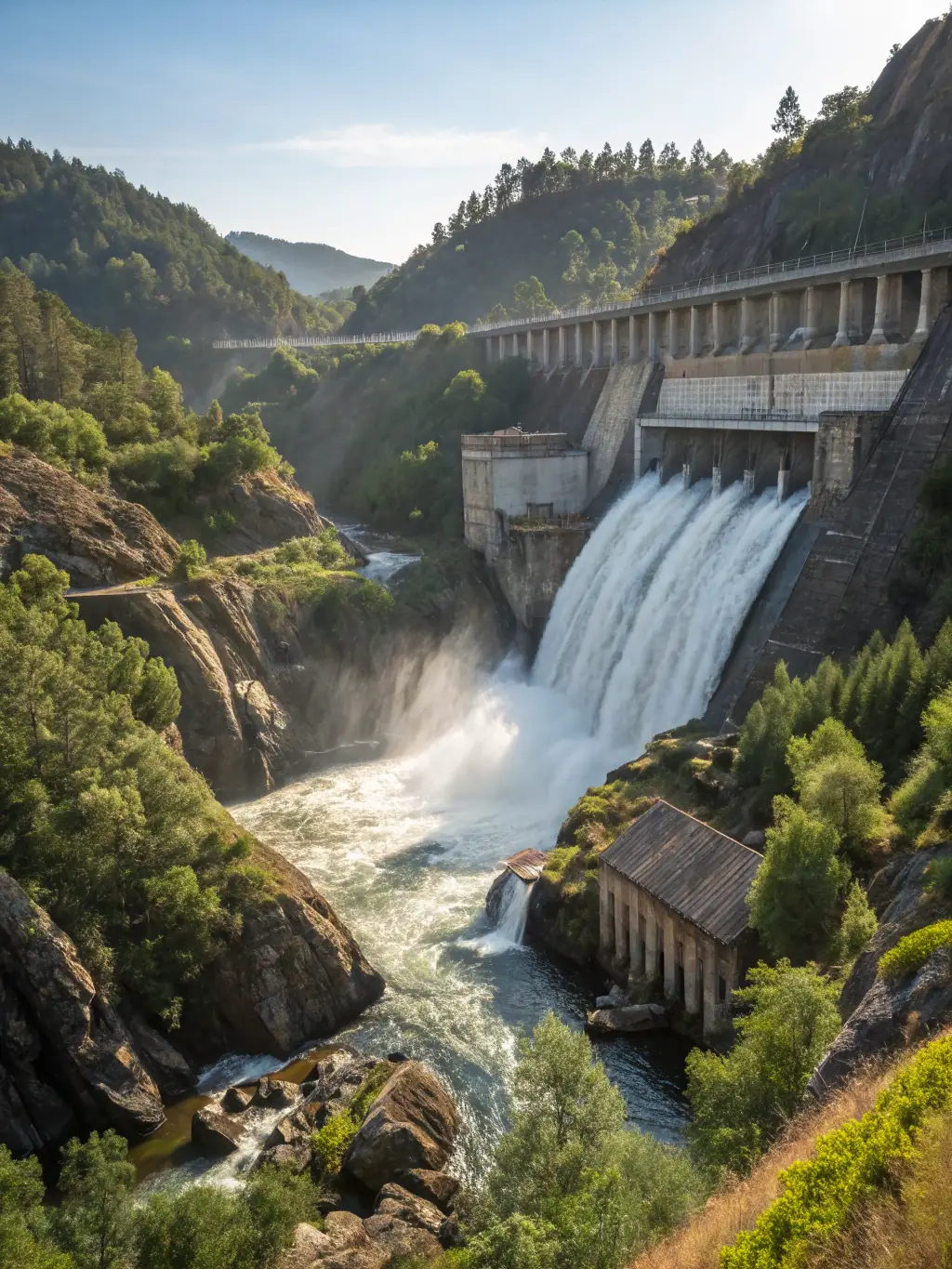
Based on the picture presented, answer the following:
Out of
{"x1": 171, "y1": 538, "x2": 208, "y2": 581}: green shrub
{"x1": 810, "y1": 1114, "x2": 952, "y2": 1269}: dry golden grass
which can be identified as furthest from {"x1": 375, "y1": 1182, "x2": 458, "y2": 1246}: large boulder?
{"x1": 171, "y1": 538, "x2": 208, "y2": 581}: green shrub

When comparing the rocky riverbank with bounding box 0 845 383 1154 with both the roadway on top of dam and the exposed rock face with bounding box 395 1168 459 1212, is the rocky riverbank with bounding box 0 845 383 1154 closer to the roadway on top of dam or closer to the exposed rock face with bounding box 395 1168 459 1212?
the exposed rock face with bounding box 395 1168 459 1212

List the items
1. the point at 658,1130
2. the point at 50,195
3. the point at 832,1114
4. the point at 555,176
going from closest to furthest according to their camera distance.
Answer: the point at 832,1114 → the point at 658,1130 → the point at 555,176 → the point at 50,195

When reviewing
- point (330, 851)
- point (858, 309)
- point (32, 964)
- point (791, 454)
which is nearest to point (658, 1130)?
point (32, 964)

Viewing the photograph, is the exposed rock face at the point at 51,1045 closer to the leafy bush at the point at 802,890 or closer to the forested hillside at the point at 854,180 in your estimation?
the leafy bush at the point at 802,890

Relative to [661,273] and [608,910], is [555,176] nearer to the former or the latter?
[661,273]

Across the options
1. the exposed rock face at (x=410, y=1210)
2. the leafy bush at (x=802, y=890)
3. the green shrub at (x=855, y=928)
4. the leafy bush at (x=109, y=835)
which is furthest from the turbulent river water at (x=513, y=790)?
the green shrub at (x=855, y=928)
